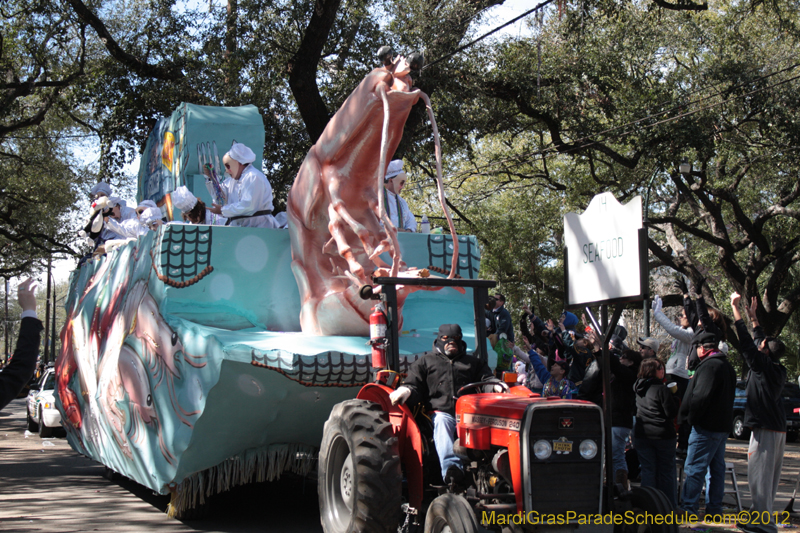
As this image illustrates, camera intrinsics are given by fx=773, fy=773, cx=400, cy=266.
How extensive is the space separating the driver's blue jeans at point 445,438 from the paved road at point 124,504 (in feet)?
7.37

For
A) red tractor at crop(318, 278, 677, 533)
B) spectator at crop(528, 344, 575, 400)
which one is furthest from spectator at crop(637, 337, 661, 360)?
red tractor at crop(318, 278, 677, 533)

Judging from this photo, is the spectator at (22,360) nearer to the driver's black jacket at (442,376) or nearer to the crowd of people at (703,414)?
the driver's black jacket at (442,376)

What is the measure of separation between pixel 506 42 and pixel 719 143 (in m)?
5.79

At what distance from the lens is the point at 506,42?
1831 cm

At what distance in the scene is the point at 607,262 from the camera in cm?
511

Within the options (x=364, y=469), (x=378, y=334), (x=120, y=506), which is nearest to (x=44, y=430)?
(x=120, y=506)

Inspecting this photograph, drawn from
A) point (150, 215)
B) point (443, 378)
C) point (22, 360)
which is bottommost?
point (443, 378)

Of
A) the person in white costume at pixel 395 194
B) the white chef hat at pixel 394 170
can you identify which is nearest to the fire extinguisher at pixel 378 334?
the person in white costume at pixel 395 194

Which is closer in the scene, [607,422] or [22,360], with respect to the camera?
[22,360]

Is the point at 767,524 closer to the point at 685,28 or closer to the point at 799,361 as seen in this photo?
the point at 685,28

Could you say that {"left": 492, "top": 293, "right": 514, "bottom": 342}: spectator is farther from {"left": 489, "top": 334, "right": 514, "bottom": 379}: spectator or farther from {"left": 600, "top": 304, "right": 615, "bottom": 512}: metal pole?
{"left": 600, "top": 304, "right": 615, "bottom": 512}: metal pole

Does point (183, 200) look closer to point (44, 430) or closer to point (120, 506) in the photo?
point (120, 506)

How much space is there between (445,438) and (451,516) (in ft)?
2.72

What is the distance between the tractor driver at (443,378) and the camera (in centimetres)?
565
